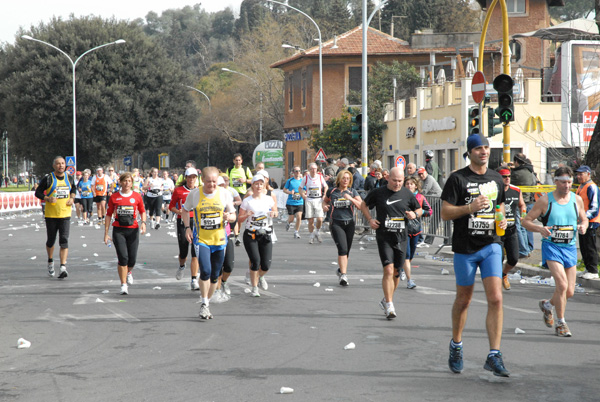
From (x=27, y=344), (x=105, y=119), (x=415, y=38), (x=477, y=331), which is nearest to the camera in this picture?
(x=27, y=344)

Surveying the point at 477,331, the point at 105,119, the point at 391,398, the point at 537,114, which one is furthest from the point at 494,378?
the point at 105,119

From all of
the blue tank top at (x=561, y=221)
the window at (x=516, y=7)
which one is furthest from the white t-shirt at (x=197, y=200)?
the window at (x=516, y=7)

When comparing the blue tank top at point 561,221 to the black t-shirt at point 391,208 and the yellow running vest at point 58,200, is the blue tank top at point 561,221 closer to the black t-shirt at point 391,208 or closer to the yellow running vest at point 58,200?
the black t-shirt at point 391,208

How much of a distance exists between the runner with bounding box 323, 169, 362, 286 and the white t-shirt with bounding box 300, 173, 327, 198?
25.7 feet

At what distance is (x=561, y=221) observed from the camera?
898 centimetres

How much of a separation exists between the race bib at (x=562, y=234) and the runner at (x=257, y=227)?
4.04m

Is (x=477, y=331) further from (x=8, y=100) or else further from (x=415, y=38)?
(x=8, y=100)

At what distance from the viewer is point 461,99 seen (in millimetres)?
35094

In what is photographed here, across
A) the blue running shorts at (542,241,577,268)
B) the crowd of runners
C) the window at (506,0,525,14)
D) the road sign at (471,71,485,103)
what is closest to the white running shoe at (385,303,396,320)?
the crowd of runners

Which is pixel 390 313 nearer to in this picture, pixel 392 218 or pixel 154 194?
pixel 392 218

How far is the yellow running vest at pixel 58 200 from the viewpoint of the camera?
45.3 feet

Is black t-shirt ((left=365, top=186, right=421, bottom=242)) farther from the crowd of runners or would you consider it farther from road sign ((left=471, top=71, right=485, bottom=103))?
road sign ((left=471, top=71, right=485, bottom=103))

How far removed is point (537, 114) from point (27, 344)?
2900cm

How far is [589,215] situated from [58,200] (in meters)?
8.06
